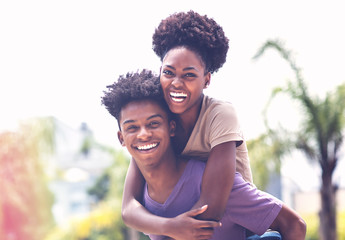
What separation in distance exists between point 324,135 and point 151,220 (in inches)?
309

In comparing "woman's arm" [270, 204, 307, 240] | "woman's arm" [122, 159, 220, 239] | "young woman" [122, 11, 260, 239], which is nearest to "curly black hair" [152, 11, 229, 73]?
"young woman" [122, 11, 260, 239]

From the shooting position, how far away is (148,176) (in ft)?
9.64

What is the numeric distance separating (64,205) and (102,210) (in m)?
9.43

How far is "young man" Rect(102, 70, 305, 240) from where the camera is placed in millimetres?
2787

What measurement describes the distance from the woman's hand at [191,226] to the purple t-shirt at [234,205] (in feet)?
0.77

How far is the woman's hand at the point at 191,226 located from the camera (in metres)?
2.54

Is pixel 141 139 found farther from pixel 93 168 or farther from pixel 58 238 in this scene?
pixel 93 168

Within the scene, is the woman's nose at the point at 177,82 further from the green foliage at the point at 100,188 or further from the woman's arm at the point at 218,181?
the green foliage at the point at 100,188

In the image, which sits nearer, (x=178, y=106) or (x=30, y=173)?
(x=178, y=106)

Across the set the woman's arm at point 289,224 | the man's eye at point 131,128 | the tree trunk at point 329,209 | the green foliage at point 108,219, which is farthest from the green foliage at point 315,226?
the man's eye at point 131,128

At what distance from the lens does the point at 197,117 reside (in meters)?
2.83

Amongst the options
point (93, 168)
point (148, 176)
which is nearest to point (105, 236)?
point (93, 168)

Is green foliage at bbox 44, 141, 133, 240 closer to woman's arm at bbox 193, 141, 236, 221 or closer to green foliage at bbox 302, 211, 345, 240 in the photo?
green foliage at bbox 302, 211, 345, 240

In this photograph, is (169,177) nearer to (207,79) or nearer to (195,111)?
(195,111)
